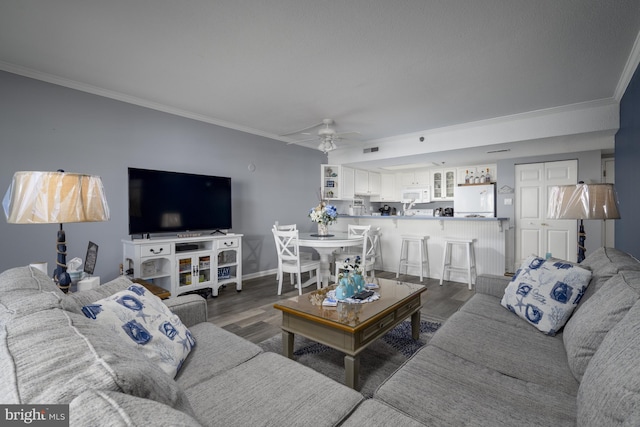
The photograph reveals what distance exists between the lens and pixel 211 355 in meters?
1.38

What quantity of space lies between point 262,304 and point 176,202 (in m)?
1.68

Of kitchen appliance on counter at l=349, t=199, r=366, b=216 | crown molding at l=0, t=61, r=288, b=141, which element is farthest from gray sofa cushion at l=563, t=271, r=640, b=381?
kitchen appliance on counter at l=349, t=199, r=366, b=216

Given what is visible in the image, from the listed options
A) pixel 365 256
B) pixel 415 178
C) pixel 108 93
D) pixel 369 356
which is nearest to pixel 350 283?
pixel 369 356

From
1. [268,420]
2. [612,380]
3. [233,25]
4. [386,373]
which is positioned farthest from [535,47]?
[268,420]

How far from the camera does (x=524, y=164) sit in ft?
17.8

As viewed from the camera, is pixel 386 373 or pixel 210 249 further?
pixel 210 249

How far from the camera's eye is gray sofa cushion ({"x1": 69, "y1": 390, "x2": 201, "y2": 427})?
0.39 m

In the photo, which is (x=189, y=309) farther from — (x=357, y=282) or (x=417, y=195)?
(x=417, y=195)

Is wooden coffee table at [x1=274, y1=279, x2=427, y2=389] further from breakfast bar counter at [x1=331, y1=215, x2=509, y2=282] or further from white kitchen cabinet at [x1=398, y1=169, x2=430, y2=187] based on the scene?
white kitchen cabinet at [x1=398, y1=169, x2=430, y2=187]

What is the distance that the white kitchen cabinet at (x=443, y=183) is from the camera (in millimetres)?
6625

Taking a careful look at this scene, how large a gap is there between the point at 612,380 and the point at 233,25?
2.68m

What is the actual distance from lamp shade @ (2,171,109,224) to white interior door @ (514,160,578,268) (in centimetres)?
643

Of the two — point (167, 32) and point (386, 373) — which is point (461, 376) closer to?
point (386, 373)

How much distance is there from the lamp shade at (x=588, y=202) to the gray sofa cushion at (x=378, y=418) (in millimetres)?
2064
